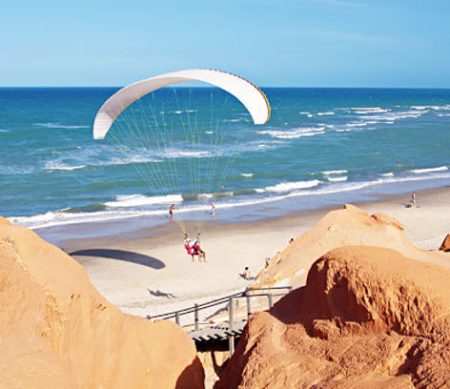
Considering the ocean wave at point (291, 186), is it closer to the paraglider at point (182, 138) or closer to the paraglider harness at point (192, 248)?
the paraglider at point (182, 138)

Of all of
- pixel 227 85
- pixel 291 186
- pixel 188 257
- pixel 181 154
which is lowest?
pixel 188 257

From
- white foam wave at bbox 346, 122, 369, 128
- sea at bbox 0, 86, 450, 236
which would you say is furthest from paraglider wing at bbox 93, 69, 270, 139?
white foam wave at bbox 346, 122, 369, 128

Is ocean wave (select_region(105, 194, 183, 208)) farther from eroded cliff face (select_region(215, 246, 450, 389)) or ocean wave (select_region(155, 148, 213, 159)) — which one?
eroded cliff face (select_region(215, 246, 450, 389))

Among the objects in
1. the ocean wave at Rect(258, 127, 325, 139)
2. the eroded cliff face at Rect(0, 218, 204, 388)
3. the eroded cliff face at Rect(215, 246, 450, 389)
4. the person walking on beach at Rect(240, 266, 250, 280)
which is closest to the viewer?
the eroded cliff face at Rect(0, 218, 204, 388)

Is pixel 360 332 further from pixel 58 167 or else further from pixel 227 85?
pixel 58 167

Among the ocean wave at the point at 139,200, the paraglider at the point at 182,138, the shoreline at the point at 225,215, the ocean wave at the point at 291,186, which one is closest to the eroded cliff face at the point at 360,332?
the paraglider at the point at 182,138

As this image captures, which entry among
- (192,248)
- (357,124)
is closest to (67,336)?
(192,248)

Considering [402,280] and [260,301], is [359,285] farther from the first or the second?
[260,301]
